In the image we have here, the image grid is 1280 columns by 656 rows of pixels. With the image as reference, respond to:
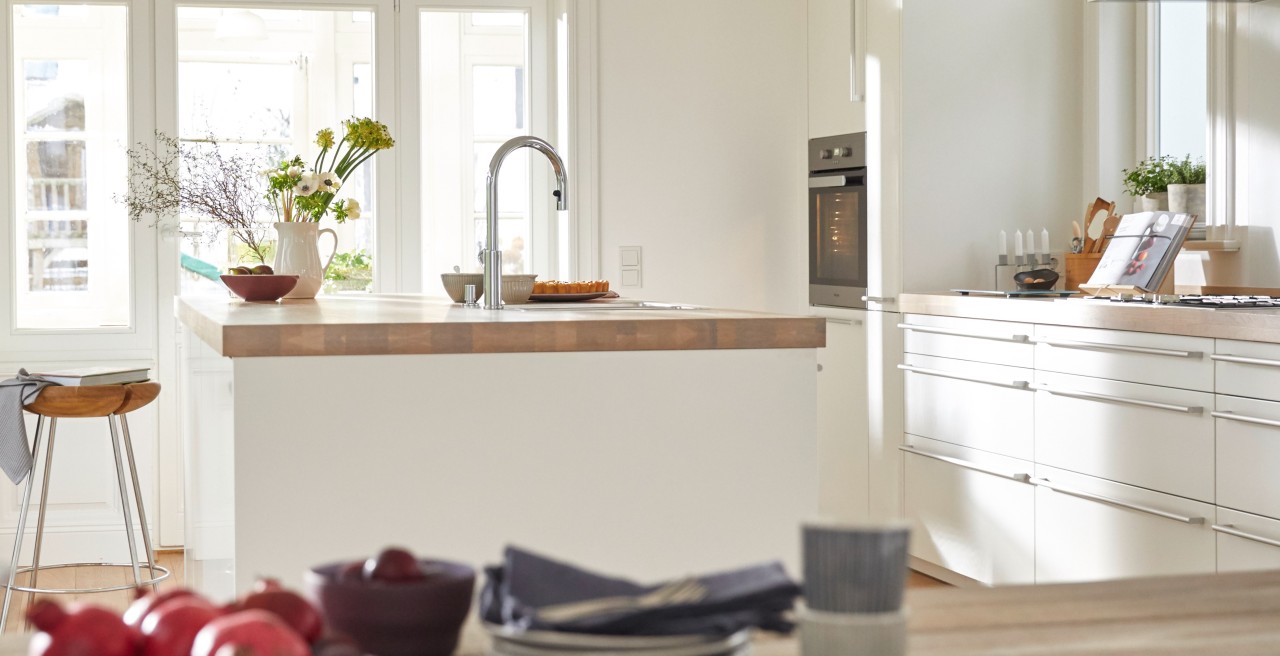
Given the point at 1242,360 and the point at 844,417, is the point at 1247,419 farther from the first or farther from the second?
the point at 844,417

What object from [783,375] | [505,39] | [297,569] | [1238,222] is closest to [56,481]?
[505,39]

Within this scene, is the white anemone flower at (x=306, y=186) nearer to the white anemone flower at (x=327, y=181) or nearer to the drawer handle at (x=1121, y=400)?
the white anemone flower at (x=327, y=181)

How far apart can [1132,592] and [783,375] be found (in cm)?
122

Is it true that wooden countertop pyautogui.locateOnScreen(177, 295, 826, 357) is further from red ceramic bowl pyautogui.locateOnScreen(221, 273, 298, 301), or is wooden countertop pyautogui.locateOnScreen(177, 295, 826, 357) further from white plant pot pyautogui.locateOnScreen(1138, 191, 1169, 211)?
white plant pot pyautogui.locateOnScreen(1138, 191, 1169, 211)

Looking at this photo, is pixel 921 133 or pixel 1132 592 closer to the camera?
pixel 1132 592

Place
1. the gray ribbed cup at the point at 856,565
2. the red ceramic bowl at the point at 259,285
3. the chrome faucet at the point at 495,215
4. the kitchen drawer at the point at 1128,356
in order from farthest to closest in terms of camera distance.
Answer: the red ceramic bowl at the point at 259,285 → the kitchen drawer at the point at 1128,356 → the chrome faucet at the point at 495,215 → the gray ribbed cup at the point at 856,565

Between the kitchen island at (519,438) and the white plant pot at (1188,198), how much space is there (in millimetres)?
2259

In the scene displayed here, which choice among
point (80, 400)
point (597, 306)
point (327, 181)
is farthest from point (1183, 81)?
point (80, 400)

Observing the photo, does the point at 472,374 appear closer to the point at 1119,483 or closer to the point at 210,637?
the point at 210,637

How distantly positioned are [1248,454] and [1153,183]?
1538mm

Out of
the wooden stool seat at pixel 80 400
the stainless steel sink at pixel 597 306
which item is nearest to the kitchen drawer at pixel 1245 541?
the stainless steel sink at pixel 597 306

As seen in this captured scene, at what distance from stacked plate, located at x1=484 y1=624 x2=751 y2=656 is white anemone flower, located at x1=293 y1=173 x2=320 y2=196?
2705 millimetres

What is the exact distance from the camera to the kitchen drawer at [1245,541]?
2.60m

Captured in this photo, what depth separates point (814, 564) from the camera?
0.61 m
